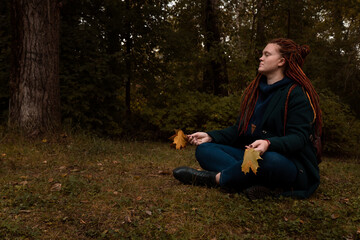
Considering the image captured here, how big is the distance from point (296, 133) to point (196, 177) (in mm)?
1248

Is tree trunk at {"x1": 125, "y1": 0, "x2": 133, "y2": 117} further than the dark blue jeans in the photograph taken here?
Yes

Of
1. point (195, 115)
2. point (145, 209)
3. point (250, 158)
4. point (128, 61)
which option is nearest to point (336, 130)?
point (195, 115)

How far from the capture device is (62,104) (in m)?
7.00

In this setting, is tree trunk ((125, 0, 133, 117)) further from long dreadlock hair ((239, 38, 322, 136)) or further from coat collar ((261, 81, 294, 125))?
coat collar ((261, 81, 294, 125))

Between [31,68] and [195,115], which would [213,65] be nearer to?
[195,115]

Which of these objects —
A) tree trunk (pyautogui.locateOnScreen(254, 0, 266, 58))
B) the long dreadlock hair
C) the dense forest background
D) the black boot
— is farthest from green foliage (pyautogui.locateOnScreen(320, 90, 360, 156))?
the black boot

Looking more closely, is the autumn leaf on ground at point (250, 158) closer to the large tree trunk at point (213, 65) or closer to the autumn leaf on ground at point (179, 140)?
the autumn leaf on ground at point (179, 140)

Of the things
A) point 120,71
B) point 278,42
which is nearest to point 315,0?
point 120,71

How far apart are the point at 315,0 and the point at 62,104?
8.30 metres

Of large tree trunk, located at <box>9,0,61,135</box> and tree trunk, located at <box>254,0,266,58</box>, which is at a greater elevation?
tree trunk, located at <box>254,0,266,58</box>

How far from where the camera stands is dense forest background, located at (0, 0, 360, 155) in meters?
7.32

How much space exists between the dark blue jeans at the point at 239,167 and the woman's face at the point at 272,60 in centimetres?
91

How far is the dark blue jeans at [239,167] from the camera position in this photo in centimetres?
282

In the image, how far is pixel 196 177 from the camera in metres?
3.55
